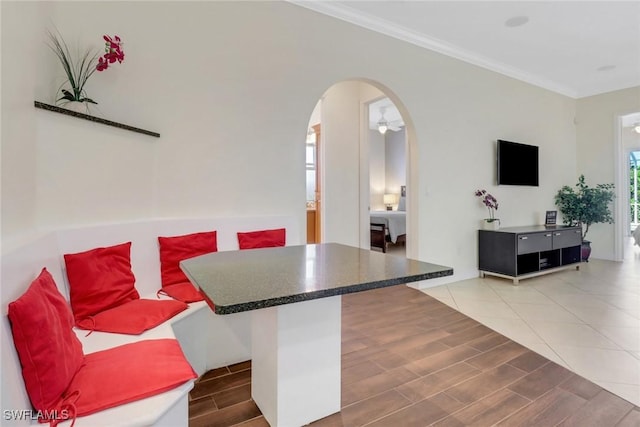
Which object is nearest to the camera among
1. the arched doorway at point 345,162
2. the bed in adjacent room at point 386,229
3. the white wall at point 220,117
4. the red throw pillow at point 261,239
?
the white wall at point 220,117

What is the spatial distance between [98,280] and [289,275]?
3.97 feet

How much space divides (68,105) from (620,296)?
17.6 feet

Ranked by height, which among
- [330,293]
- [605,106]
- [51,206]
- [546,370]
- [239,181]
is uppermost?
[605,106]

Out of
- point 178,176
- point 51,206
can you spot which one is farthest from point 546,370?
point 51,206

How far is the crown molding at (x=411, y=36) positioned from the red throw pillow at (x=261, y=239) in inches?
85.9

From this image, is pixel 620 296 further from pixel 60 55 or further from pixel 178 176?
pixel 60 55

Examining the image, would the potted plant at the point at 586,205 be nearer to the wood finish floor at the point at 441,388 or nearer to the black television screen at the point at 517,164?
the black television screen at the point at 517,164

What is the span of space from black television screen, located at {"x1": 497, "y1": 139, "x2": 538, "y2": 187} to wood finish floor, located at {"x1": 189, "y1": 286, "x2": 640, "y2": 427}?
113 inches

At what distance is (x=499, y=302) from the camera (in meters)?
3.48

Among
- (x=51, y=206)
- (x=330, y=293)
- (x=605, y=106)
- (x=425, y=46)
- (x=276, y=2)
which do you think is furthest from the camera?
(x=605, y=106)

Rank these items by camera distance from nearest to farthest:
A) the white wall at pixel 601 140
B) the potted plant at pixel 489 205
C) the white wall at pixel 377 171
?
the potted plant at pixel 489 205 < the white wall at pixel 601 140 < the white wall at pixel 377 171

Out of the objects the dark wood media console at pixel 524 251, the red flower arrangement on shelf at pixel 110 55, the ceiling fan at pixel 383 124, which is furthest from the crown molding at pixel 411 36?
the ceiling fan at pixel 383 124

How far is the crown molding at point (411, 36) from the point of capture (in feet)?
10.7

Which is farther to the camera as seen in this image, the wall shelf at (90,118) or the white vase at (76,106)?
the white vase at (76,106)
